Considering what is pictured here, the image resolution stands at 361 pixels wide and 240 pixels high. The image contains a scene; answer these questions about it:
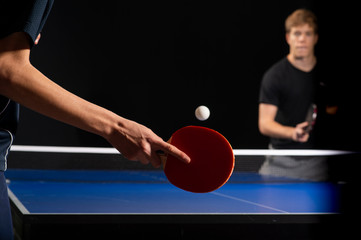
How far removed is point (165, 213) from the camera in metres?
2.74

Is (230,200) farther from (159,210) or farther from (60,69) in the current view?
(60,69)

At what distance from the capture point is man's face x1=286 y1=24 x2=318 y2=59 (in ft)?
25.8

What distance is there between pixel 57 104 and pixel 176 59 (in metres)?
7.83

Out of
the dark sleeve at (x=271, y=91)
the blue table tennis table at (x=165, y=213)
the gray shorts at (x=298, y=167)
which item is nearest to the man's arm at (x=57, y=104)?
the blue table tennis table at (x=165, y=213)

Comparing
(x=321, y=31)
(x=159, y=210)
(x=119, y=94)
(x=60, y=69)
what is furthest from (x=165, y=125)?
(x=159, y=210)

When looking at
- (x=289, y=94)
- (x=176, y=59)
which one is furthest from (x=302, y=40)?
(x=176, y=59)

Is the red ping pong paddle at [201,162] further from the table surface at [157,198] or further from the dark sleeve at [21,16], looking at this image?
the table surface at [157,198]

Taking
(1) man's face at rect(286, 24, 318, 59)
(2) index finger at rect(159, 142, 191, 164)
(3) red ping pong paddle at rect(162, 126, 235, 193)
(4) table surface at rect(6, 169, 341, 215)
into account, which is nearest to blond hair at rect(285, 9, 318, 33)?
(1) man's face at rect(286, 24, 318, 59)

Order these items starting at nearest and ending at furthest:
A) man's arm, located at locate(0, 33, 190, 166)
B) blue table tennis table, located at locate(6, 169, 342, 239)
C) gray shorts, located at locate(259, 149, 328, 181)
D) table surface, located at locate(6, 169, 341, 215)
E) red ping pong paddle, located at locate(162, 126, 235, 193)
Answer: man's arm, located at locate(0, 33, 190, 166), red ping pong paddle, located at locate(162, 126, 235, 193), blue table tennis table, located at locate(6, 169, 342, 239), table surface, located at locate(6, 169, 341, 215), gray shorts, located at locate(259, 149, 328, 181)

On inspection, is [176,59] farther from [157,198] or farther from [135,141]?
[135,141]

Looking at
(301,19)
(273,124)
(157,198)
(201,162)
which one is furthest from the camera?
(301,19)

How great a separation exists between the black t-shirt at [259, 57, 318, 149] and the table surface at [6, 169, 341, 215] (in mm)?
1895

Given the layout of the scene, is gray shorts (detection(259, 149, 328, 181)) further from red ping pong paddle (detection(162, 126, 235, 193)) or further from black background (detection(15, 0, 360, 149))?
red ping pong paddle (detection(162, 126, 235, 193))

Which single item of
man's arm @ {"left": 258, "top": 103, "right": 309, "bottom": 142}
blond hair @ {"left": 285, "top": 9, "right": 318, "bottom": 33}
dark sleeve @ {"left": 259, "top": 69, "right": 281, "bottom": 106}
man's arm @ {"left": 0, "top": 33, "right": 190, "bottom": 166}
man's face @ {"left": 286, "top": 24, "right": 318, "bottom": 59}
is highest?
man's arm @ {"left": 0, "top": 33, "right": 190, "bottom": 166}
